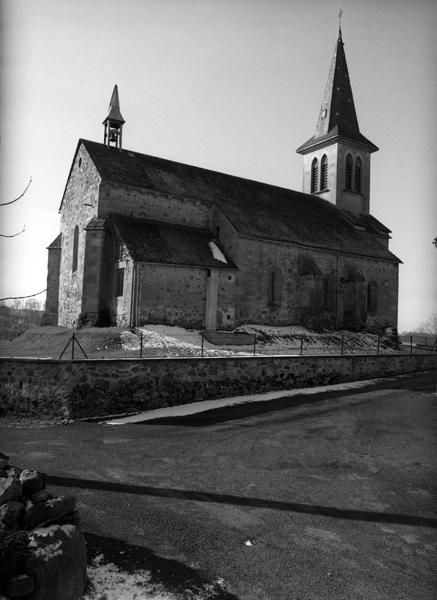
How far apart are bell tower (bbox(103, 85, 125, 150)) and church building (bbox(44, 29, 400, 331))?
67mm

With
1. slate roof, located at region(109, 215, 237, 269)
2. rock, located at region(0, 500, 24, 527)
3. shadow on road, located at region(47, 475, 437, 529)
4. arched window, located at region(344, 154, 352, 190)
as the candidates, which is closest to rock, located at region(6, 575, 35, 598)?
rock, located at region(0, 500, 24, 527)

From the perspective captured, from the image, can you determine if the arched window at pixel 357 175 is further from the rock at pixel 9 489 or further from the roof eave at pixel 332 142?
the rock at pixel 9 489

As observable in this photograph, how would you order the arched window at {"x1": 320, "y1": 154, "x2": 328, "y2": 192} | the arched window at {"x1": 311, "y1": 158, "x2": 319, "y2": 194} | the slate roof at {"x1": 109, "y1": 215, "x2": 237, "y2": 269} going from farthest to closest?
the arched window at {"x1": 311, "y1": 158, "x2": 319, "y2": 194}
the arched window at {"x1": 320, "y1": 154, "x2": 328, "y2": 192}
the slate roof at {"x1": 109, "y1": 215, "x2": 237, "y2": 269}

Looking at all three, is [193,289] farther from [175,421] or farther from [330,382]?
[175,421]

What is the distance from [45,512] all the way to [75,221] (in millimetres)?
25655

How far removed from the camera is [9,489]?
462 centimetres

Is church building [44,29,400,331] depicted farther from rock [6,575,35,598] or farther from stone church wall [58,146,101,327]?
rock [6,575,35,598]

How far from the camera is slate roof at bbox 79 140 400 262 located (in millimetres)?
28156

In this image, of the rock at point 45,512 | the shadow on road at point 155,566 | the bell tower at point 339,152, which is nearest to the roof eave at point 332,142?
the bell tower at point 339,152

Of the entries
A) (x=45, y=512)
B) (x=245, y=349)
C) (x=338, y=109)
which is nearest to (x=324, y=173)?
(x=338, y=109)

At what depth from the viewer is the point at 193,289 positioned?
25781 millimetres

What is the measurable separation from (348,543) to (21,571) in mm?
3716

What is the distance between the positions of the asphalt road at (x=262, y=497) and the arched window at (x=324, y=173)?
31.7 meters

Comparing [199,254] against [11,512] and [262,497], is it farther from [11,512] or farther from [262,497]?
[11,512]
